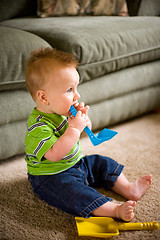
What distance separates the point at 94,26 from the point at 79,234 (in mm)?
961

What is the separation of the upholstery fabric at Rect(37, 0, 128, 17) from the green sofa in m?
0.09

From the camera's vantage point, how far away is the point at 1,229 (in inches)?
32.1

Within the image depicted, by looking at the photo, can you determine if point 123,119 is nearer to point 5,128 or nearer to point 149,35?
point 149,35

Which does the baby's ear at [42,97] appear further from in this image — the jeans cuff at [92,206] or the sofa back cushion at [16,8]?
the sofa back cushion at [16,8]

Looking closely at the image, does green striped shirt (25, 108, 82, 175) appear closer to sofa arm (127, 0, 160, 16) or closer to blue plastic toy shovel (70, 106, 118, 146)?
blue plastic toy shovel (70, 106, 118, 146)

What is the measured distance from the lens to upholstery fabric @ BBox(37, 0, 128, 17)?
168 cm

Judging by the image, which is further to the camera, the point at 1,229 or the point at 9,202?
the point at 9,202

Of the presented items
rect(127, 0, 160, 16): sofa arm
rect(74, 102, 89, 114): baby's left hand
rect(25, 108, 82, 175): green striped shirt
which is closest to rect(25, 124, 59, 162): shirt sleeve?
rect(25, 108, 82, 175): green striped shirt

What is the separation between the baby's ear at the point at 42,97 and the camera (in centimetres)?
86

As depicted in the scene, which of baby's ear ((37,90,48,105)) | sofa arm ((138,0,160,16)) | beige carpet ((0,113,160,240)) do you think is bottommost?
beige carpet ((0,113,160,240))

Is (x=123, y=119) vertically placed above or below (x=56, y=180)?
below

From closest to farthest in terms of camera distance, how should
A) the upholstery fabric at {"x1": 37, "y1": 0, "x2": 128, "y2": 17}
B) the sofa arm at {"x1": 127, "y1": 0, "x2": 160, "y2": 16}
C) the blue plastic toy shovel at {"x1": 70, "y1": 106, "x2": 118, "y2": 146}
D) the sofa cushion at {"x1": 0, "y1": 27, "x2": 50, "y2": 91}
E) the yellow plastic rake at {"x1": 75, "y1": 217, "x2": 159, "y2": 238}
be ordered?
1. the yellow plastic rake at {"x1": 75, "y1": 217, "x2": 159, "y2": 238}
2. the blue plastic toy shovel at {"x1": 70, "y1": 106, "x2": 118, "y2": 146}
3. the sofa cushion at {"x1": 0, "y1": 27, "x2": 50, "y2": 91}
4. the upholstery fabric at {"x1": 37, "y1": 0, "x2": 128, "y2": 17}
5. the sofa arm at {"x1": 127, "y1": 0, "x2": 160, "y2": 16}

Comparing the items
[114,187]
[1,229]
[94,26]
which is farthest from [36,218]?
[94,26]

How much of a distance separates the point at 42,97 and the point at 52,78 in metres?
0.07
